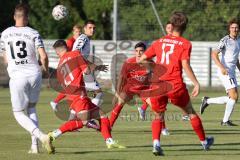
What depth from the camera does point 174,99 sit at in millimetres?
13016

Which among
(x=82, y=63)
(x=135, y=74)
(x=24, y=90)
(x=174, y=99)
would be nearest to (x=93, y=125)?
(x=82, y=63)

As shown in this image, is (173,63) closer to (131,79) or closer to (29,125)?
(29,125)

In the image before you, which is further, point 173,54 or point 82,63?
point 82,63

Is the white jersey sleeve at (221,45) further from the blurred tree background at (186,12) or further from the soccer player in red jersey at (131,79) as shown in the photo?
the blurred tree background at (186,12)

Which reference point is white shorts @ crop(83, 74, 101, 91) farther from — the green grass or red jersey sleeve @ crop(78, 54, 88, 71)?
red jersey sleeve @ crop(78, 54, 88, 71)

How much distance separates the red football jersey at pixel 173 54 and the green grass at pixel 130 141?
1.28 meters

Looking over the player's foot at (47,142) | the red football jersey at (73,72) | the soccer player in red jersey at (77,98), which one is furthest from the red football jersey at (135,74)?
the player's foot at (47,142)

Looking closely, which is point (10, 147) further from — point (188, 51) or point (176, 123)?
point (176, 123)

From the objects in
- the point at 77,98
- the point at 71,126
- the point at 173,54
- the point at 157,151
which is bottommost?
the point at 157,151

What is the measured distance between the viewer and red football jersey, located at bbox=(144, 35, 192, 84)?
506 inches

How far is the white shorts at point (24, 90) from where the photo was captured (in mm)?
12711

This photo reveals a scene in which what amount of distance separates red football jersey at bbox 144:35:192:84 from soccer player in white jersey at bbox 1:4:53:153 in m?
1.85

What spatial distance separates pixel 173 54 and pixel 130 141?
2.84 m

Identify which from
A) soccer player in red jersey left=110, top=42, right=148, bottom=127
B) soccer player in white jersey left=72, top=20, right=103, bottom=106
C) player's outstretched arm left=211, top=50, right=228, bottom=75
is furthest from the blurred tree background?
soccer player in red jersey left=110, top=42, right=148, bottom=127
